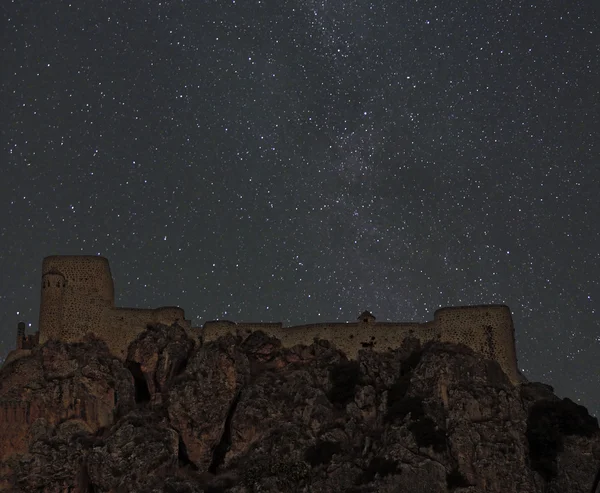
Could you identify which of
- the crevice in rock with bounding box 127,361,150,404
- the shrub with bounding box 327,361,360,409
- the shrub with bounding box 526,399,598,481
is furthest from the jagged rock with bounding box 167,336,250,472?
the shrub with bounding box 526,399,598,481

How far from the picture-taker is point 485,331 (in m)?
62.6

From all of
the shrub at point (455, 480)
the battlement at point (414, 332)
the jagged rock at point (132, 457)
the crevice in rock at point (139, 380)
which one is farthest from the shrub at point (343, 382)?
the crevice in rock at point (139, 380)

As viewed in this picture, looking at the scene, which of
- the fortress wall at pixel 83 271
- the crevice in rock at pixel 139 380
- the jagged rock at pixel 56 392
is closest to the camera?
the jagged rock at pixel 56 392

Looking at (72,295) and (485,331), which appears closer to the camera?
(485,331)

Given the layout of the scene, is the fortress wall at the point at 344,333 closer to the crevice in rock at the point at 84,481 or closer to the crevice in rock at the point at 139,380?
the crevice in rock at the point at 139,380

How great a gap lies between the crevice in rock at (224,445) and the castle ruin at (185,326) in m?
7.59

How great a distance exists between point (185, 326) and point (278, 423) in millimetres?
13034

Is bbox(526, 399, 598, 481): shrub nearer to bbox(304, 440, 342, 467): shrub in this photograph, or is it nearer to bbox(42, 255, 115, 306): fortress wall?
bbox(304, 440, 342, 467): shrub

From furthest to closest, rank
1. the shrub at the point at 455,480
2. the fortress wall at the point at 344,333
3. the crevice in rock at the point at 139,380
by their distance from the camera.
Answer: the fortress wall at the point at 344,333 → the crevice in rock at the point at 139,380 → the shrub at the point at 455,480

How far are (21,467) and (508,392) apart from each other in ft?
113

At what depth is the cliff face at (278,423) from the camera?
52.6 m

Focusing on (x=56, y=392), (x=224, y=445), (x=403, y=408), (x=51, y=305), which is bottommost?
(x=224, y=445)

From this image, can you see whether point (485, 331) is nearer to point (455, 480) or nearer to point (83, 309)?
point (455, 480)

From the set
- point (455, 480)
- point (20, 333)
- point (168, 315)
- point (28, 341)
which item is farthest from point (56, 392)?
point (455, 480)
